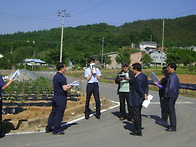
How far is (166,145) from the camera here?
560cm

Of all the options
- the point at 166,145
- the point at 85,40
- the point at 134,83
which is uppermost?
the point at 85,40

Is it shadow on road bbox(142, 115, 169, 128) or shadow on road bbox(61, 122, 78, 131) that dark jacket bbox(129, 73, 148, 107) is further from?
shadow on road bbox(61, 122, 78, 131)

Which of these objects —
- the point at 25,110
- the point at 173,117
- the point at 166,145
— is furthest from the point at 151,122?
the point at 25,110

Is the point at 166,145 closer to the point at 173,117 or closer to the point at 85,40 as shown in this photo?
the point at 173,117

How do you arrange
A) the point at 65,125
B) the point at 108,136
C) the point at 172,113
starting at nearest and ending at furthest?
the point at 108,136 → the point at 172,113 → the point at 65,125

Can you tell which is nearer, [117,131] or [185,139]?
[185,139]

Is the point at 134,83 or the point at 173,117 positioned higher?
the point at 134,83

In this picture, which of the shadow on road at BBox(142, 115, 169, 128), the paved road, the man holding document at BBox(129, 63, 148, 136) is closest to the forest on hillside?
the shadow on road at BBox(142, 115, 169, 128)

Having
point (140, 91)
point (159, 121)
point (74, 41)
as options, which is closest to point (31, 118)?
point (140, 91)

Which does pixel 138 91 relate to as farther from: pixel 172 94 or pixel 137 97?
pixel 172 94

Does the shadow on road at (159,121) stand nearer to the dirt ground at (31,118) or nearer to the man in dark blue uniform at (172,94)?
the man in dark blue uniform at (172,94)

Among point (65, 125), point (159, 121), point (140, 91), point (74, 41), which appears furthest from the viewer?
point (74, 41)

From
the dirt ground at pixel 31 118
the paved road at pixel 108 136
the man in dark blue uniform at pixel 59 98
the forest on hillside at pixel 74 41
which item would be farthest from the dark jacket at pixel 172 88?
the forest on hillside at pixel 74 41

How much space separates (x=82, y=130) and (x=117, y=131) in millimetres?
990
